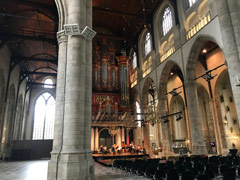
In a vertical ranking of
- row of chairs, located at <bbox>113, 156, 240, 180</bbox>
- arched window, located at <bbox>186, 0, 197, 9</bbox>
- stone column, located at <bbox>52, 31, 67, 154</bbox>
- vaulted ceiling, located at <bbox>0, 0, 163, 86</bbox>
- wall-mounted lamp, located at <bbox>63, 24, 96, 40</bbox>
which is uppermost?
vaulted ceiling, located at <bbox>0, 0, 163, 86</bbox>

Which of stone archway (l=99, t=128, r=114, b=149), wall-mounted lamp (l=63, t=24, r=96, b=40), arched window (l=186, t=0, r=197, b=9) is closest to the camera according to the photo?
wall-mounted lamp (l=63, t=24, r=96, b=40)

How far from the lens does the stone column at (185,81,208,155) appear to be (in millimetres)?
12573

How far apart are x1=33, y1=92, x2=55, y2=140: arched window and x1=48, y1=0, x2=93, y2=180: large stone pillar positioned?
23.1 metres

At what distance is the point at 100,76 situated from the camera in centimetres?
2241

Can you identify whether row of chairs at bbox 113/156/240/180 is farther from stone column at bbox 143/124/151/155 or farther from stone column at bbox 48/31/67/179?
stone column at bbox 143/124/151/155

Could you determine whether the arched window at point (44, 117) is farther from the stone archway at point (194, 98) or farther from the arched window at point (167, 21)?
the stone archway at point (194, 98)

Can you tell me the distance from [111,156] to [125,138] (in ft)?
17.0

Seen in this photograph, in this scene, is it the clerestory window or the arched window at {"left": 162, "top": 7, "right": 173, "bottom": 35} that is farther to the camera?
the clerestory window

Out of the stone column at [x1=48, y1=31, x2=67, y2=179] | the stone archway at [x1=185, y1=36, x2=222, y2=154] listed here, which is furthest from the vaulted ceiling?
the stone archway at [x1=185, y1=36, x2=222, y2=154]

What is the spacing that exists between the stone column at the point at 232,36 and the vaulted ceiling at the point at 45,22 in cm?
984

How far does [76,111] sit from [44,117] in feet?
78.7

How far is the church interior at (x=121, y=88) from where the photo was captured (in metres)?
7.85

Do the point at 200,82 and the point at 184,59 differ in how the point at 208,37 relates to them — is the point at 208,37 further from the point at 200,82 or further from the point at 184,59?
the point at 200,82

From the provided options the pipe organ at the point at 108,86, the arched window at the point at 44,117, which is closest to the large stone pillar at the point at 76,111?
the pipe organ at the point at 108,86
